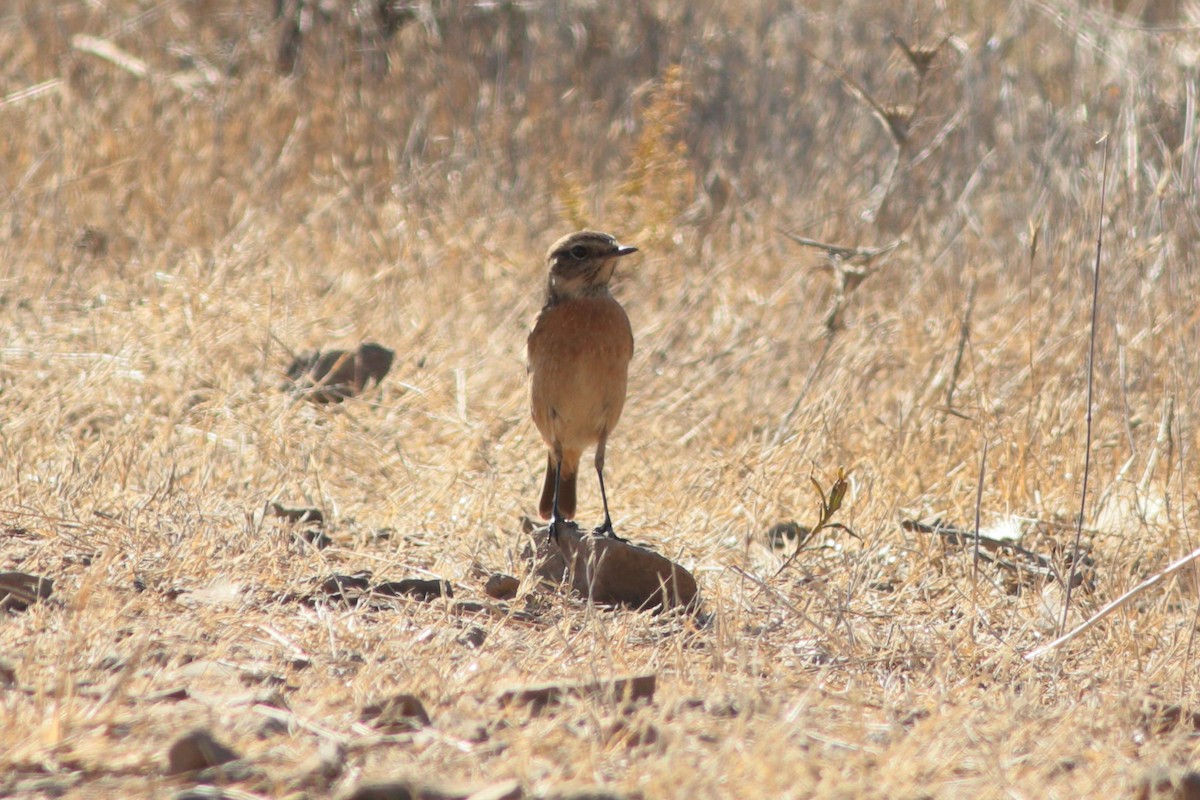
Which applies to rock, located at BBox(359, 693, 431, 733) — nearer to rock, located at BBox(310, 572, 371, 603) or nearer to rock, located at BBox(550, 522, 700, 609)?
rock, located at BBox(310, 572, 371, 603)

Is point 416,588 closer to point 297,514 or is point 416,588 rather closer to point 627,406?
point 297,514

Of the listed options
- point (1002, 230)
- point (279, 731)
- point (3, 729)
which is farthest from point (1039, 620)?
point (1002, 230)

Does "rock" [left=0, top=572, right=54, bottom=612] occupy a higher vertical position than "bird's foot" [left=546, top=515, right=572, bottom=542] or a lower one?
higher

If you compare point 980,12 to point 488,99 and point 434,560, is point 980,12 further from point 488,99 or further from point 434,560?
point 434,560

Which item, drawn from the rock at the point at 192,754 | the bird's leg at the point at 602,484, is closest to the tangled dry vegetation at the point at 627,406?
the rock at the point at 192,754

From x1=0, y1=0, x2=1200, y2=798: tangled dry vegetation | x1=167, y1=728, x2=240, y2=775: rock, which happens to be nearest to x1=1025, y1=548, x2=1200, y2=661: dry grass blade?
x1=0, y1=0, x2=1200, y2=798: tangled dry vegetation

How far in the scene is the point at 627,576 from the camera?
477cm

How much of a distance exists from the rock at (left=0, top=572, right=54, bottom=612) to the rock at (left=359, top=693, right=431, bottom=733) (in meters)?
1.15

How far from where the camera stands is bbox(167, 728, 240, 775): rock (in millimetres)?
2857

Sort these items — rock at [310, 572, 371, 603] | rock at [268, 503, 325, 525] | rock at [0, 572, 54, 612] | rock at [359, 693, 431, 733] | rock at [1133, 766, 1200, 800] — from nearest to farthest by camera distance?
rock at [1133, 766, 1200, 800] → rock at [359, 693, 431, 733] → rock at [0, 572, 54, 612] → rock at [310, 572, 371, 603] → rock at [268, 503, 325, 525]

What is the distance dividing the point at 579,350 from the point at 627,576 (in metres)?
1.20

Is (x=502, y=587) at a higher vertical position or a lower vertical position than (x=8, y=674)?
lower

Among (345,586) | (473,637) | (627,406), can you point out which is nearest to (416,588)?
(345,586)

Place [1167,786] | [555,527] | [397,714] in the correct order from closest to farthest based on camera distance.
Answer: [1167,786] → [397,714] → [555,527]
